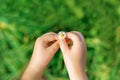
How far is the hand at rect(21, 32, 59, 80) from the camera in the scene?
2.23 feet

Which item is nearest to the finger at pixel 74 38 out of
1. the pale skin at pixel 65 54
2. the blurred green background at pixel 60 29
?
the pale skin at pixel 65 54

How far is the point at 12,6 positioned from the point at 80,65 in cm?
41

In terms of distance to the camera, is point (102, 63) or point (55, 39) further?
point (102, 63)

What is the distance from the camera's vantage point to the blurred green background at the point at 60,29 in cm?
97

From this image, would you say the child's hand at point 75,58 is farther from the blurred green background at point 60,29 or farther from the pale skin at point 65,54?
the blurred green background at point 60,29

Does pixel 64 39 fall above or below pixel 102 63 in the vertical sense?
above

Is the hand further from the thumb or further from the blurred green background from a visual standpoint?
the blurred green background

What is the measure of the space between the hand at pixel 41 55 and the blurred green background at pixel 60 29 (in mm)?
262

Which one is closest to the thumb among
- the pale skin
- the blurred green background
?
the pale skin

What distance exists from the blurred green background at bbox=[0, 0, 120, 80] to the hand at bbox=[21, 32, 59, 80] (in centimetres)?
26

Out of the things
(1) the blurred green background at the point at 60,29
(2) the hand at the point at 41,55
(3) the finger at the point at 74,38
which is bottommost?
(1) the blurred green background at the point at 60,29

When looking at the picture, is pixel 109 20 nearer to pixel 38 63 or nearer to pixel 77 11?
pixel 77 11

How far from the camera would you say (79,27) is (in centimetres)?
103

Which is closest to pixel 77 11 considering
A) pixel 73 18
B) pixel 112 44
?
pixel 73 18
